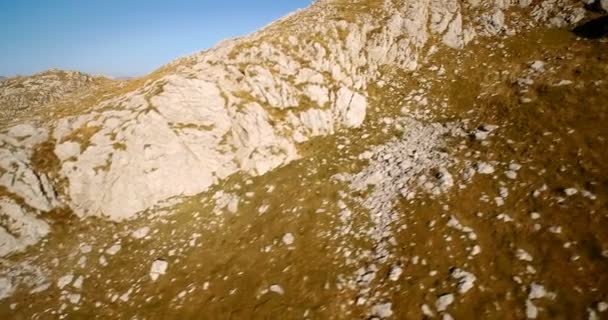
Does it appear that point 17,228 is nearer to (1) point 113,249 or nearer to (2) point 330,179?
(1) point 113,249

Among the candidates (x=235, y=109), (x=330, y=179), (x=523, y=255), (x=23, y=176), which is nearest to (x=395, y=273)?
(x=523, y=255)

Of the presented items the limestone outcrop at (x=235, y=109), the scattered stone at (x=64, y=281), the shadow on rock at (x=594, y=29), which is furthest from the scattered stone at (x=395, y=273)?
the shadow on rock at (x=594, y=29)

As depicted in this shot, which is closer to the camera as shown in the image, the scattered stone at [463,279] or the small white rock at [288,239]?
the scattered stone at [463,279]

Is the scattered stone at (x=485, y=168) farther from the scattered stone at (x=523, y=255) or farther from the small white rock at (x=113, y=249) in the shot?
the small white rock at (x=113, y=249)

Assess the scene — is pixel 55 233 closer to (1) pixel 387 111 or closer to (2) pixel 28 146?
(2) pixel 28 146

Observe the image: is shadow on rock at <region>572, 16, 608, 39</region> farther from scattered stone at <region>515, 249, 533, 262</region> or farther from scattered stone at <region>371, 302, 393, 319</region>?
scattered stone at <region>371, 302, 393, 319</region>

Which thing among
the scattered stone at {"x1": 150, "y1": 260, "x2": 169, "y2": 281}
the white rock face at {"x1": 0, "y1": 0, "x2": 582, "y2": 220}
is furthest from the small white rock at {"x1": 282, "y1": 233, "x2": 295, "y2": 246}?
the white rock face at {"x1": 0, "y1": 0, "x2": 582, "y2": 220}
